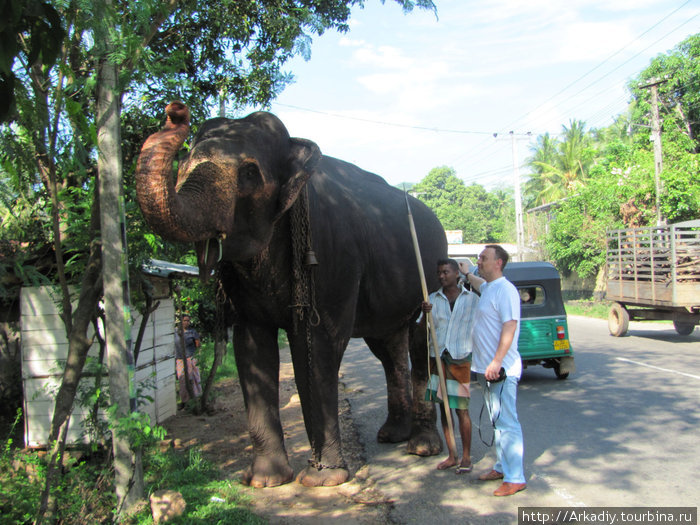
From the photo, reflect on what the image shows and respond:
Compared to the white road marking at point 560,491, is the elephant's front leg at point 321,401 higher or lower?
higher

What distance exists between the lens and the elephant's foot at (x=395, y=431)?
6.40 meters

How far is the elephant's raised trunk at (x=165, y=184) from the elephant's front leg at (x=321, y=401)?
70.1 inches

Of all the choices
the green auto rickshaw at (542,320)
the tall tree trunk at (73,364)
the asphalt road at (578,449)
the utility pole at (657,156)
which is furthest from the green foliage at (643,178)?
the tall tree trunk at (73,364)

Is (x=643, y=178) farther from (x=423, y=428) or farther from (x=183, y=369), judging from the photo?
(x=423, y=428)

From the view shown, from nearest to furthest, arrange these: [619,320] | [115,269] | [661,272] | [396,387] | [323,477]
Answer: [115,269] → [323,477] → [396,387] → [661,272] → [619,320]

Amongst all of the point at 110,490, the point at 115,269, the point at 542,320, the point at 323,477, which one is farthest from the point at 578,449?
the point at 115,269

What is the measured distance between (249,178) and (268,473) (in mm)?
2437

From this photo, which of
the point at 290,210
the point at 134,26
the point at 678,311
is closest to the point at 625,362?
the point at 678,311

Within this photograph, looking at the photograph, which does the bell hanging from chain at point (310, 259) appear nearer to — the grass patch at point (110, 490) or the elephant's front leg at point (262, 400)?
the elephant's front leg at point (262, 400)

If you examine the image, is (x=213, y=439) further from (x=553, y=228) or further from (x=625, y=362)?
(x=553, y=228)

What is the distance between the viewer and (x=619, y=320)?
1523cm

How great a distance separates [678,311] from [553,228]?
15.5 metres

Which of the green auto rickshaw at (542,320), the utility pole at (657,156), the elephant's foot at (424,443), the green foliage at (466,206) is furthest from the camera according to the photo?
the green foliage at (466,206)

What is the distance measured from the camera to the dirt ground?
174 inches
